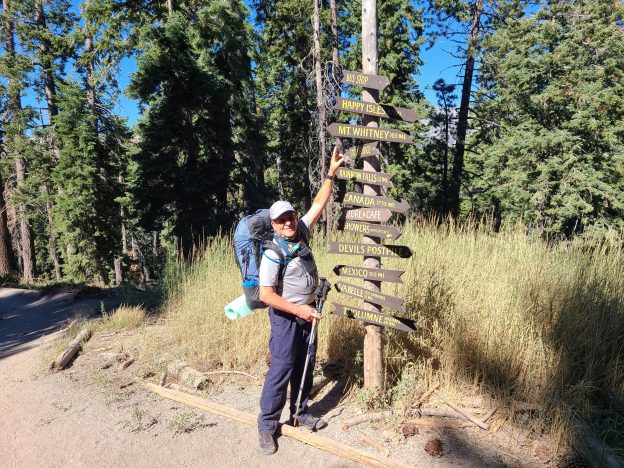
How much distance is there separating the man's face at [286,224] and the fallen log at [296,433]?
1722mm

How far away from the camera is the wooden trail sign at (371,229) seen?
3.46 meters

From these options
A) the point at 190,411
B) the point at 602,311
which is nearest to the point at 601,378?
the point at 602,311

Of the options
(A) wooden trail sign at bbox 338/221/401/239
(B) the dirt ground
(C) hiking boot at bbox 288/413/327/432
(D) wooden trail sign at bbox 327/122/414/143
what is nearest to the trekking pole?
(C) hiking boot at bbox 288/413/327/432

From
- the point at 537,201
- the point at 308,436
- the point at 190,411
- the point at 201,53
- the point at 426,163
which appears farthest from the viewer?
the point at 426,163

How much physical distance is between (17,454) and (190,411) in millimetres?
1461

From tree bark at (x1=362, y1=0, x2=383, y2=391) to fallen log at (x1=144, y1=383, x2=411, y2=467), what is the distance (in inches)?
27.7

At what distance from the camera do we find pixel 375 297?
11.7 ft

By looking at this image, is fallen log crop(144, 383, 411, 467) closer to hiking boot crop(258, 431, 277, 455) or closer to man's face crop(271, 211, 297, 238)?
hiking boot crop(258, 431, 277, 455)

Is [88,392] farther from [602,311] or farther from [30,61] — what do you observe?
[30,61]

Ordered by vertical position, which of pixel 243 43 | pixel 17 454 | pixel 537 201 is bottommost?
pixel 17 454

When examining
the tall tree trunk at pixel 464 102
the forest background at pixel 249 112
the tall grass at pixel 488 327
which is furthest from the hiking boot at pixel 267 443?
the tall tree trunk at pixel 464 102

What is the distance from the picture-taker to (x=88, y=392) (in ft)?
14.8

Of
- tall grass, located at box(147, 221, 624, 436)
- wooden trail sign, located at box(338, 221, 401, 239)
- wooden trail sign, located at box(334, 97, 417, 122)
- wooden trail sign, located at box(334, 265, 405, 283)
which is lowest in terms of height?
tall grass, located at box(147, 221, 624, 436)

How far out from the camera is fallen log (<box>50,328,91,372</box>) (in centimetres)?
519
